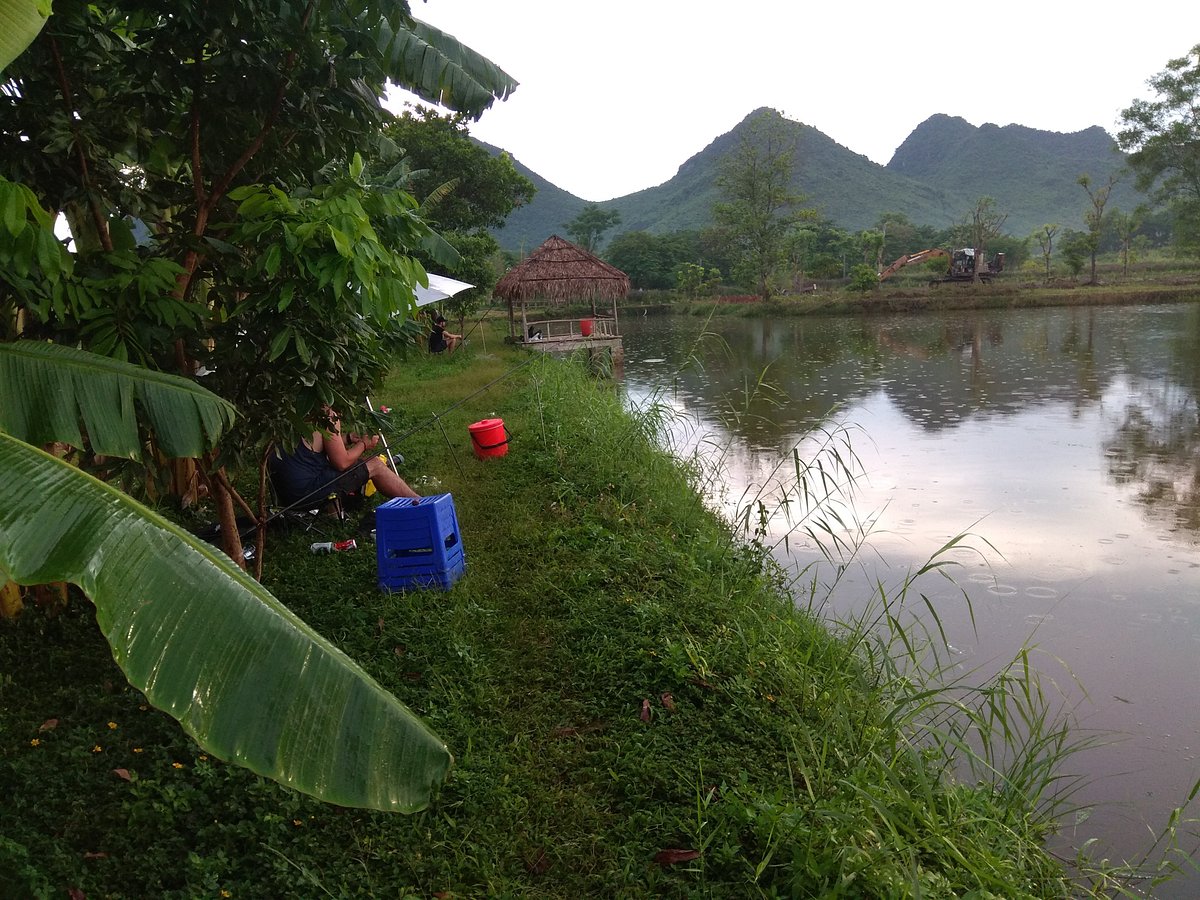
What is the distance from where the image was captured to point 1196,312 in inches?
843

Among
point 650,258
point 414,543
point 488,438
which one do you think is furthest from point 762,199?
point 414,543

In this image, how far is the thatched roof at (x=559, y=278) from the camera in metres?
18.6

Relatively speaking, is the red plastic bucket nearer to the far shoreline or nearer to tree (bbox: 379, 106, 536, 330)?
Answer: tree (bbox: 379, 106, 536, 330)

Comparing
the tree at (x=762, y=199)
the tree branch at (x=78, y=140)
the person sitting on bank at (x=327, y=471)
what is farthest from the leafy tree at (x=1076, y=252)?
the tree branch at (x=78, y=140)

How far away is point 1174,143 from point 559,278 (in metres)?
30.6

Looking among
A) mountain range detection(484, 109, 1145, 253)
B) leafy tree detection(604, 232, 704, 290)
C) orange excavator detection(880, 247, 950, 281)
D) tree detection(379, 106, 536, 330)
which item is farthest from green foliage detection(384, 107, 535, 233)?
mountain range detection(484, 109, 1145, 253)

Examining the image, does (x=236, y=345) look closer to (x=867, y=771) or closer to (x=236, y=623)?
(x=236, y=623)

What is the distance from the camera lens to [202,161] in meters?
3.15

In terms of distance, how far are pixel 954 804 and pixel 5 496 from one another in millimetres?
2562

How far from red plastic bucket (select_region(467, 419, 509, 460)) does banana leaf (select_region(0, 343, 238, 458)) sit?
3.93 meters

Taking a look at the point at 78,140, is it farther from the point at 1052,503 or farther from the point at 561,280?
the point at 561,280

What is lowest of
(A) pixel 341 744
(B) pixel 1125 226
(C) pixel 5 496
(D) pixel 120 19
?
(A) pixel 341 744

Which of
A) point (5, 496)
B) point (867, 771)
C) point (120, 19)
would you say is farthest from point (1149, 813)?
point (120, 19)

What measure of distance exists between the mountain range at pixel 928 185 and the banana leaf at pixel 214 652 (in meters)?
78.5
